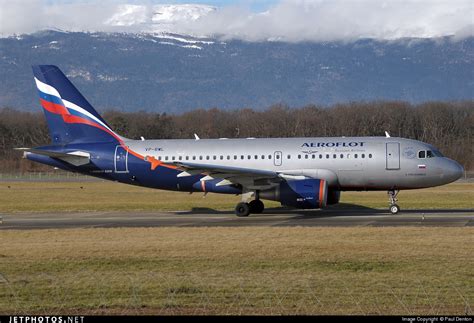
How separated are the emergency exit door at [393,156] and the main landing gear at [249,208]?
6.59 m

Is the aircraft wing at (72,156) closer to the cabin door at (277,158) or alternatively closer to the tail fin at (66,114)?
the tail fin at (66,114)

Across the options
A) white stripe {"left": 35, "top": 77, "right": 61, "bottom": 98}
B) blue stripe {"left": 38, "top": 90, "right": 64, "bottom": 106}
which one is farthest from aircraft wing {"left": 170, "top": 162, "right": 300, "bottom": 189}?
white stripe {"left": 35, "top": 77, "right": 61, "bottom": 98}

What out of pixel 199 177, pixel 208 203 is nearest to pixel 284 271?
pixel 199 177

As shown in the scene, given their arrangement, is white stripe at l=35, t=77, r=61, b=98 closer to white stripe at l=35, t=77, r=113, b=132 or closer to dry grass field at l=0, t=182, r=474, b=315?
white stripe at l=35, t=77, r=113, b=132

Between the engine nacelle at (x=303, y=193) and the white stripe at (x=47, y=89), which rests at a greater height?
the white stripe at (x=47, y=89)

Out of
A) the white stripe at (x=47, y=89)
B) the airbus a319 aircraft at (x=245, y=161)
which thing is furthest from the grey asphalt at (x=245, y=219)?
the white stripe at (x=47, y=89)

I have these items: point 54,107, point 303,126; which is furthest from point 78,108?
point 303,126

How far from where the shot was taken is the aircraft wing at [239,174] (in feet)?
128

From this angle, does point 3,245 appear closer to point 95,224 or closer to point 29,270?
point 29,270

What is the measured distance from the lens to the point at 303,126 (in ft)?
474

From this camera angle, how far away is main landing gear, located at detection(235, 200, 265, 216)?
40.4 meters

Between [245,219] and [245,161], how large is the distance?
13.3 ft

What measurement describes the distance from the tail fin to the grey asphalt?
4.07m

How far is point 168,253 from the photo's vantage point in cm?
2545
